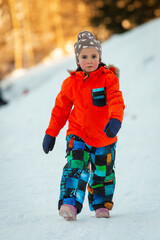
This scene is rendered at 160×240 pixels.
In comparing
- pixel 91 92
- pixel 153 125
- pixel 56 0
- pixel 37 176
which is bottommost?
pixel 37 176

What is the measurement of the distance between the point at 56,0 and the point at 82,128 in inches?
960

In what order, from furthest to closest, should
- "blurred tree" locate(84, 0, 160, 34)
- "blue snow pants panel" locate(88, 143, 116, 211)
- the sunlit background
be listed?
the sunlit background, "blurred tree" locate(84, 0, 160, 34), "blue snow pants panel" locate(88, 143, 116, 211)

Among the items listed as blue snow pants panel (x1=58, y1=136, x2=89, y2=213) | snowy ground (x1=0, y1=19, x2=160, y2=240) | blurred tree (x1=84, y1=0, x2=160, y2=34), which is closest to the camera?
snowy ground (x1=0, y1=19, x2=160, y2=240)

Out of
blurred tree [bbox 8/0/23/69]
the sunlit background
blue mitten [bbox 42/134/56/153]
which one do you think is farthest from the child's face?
blurred tree [bbox 8/0/23/69]

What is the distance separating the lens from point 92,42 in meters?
2.45

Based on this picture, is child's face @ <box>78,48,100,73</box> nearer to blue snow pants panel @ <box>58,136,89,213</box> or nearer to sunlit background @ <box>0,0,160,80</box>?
blue snow pants panel @ <box>58,136,89,213</box>

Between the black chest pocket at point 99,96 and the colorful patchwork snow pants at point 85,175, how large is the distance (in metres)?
0.33

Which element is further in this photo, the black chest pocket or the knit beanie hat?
the knit beanie hat

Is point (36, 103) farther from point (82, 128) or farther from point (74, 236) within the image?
point (74, 236)

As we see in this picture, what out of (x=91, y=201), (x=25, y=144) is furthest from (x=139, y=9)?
(x=91, y=201)

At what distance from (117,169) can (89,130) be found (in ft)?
6.10

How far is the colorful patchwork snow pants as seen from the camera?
2.23m

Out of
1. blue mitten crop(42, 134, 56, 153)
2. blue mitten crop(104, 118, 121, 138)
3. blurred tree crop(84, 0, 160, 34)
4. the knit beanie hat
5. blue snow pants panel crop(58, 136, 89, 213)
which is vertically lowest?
blue snow pants panel crop(58, 136, 89, 213)

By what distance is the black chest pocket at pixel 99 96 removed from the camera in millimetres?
2281
